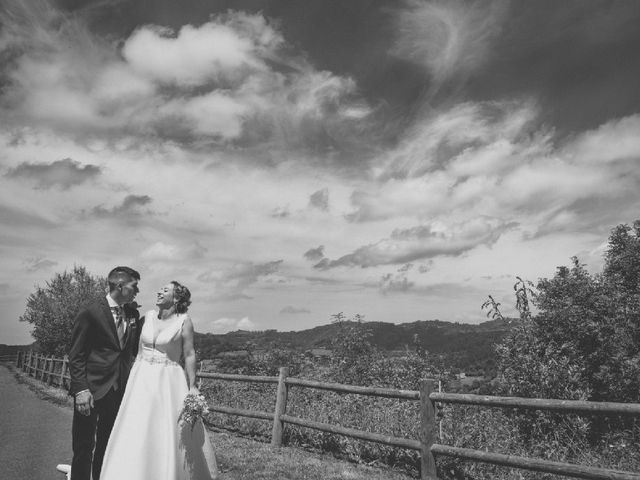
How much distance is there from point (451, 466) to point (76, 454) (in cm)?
460

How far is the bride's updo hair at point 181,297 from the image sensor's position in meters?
4.82

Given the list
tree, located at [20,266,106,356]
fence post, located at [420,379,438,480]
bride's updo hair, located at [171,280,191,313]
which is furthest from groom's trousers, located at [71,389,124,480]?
tree, located at [20,266,106,356]

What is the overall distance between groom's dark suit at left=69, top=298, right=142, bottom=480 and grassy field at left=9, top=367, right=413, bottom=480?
1.90 meters

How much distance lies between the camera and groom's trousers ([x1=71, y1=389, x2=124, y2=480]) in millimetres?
4578

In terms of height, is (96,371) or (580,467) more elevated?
(96,371)

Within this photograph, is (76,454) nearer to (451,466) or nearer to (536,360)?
(451,466)

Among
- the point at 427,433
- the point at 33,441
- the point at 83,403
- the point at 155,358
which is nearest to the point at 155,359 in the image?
the point at 155,358

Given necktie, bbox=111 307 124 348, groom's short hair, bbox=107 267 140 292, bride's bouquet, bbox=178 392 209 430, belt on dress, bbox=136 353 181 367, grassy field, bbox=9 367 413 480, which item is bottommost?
grassy field, bbox=9 367 413 480

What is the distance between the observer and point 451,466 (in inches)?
250

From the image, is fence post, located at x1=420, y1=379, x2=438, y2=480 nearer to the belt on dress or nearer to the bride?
the bride

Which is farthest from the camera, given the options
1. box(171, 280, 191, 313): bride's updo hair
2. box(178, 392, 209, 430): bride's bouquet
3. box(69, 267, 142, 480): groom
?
box(171, 280, 191, 313): bride's updo hair

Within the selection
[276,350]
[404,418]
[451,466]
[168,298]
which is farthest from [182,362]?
[276,350]

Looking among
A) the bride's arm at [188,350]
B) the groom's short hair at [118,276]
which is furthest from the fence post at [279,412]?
the groom's short hair at [118,276]

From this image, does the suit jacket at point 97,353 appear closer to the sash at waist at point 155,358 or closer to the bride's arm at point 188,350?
the sash at waist at point 155,358
